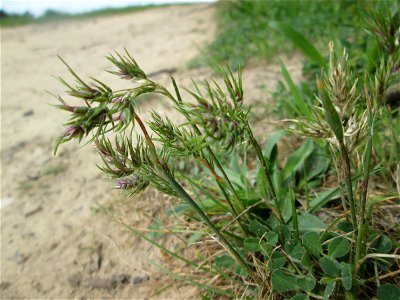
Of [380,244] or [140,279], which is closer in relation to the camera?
[380,244]

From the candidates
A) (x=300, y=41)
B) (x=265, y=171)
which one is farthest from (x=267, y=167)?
(x=300, y=41)

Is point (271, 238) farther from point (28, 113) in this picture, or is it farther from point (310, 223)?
point (28, 113)

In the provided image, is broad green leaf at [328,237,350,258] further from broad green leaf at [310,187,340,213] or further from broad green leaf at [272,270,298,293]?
broad green leaf at [310,187,340,213]

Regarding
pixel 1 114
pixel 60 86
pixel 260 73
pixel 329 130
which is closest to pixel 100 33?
pixel 60 86

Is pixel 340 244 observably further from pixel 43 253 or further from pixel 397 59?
pixel 43 253

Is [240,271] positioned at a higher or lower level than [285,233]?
lower

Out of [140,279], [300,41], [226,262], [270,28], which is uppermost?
[300,41]

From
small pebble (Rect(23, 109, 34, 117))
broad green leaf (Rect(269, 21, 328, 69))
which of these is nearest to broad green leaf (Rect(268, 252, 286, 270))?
broad green leaf (Rect(269, 21, 328, 69))
